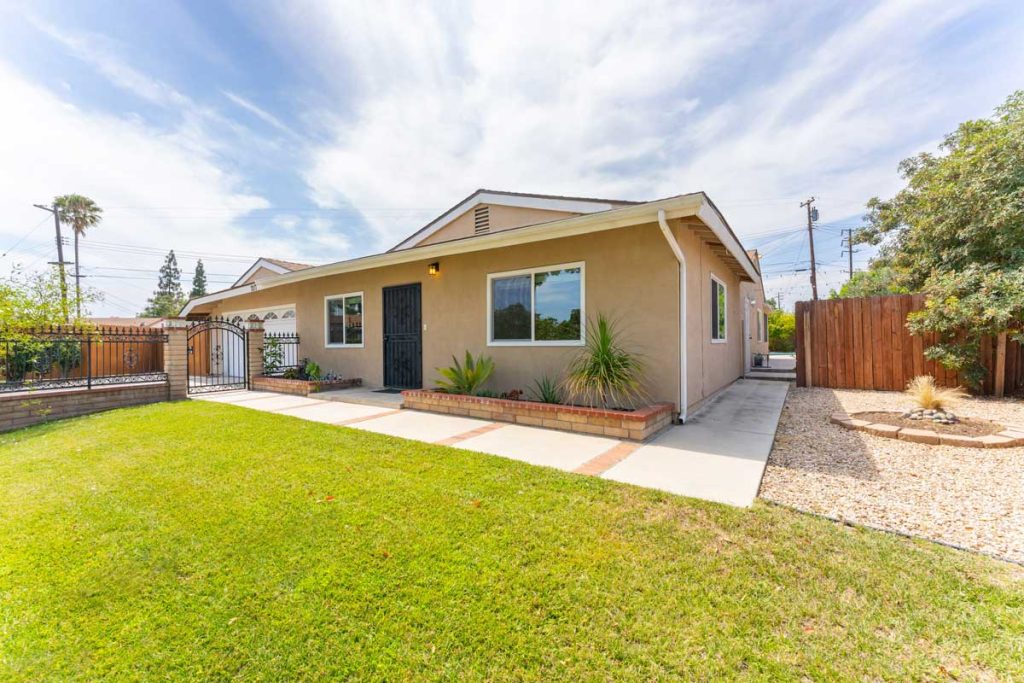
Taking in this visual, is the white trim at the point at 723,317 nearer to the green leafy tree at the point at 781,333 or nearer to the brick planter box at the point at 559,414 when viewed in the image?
the brick planter box at the point at 559,414

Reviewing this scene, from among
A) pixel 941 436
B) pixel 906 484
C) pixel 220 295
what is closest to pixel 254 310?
pixel 220 295

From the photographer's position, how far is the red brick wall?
264 inches

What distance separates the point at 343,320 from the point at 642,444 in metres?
8.39

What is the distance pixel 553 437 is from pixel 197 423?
5272 millimetres

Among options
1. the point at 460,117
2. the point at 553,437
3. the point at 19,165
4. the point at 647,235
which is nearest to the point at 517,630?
the point at 553,437

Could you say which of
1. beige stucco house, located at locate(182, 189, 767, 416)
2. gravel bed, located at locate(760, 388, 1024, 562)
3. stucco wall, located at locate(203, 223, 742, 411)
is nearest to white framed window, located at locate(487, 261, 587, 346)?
beige stucco house, located at locate(182, 189, 767, 416)

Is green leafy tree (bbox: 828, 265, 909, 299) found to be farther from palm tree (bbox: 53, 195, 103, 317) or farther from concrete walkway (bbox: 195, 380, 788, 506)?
palm tree (bbox: 53, 195, 103, 317)

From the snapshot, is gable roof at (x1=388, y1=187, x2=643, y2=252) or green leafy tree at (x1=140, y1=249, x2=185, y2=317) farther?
green leafy tree at (x1=140, y1=249, x2=185, y2=317)

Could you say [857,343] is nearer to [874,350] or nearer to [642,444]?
[874,350]

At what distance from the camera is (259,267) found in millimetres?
14539

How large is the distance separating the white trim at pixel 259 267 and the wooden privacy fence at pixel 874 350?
1482cm

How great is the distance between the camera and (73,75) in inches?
310

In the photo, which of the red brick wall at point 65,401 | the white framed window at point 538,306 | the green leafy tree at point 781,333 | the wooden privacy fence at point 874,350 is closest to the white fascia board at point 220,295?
the red brick wall at point 65,401

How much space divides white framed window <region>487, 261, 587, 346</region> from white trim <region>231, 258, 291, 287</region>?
8948 millimetres
